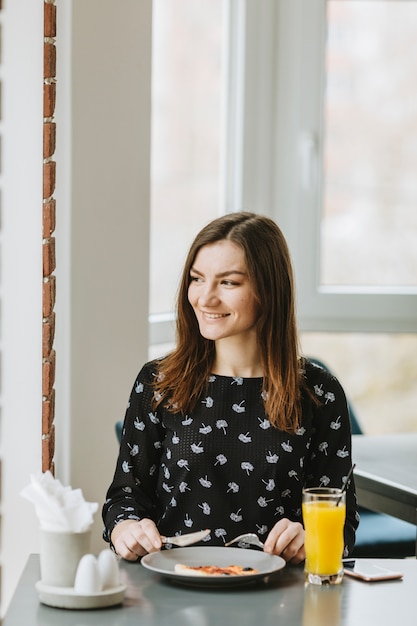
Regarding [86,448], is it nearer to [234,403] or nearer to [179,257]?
[234,403]

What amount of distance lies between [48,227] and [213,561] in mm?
1105

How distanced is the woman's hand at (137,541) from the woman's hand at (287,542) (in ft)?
0.59

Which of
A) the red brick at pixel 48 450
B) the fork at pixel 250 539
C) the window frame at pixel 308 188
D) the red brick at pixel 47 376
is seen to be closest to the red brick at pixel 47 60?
the red brick at pixel 47 376

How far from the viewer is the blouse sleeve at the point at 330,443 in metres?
1.95

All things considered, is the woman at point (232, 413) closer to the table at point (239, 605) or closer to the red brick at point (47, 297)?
the table at point (239, 605)

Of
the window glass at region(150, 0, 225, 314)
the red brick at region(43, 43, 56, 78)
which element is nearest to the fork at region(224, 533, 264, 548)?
the red brick at region(43, 43, 56, 78)

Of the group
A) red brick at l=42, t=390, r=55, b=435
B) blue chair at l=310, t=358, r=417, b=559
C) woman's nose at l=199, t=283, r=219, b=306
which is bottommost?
blue chair at l=310, t=358, r=417, b=559

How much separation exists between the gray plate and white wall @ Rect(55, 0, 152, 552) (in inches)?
39.0

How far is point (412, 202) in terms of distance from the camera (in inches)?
164

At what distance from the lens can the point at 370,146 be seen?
4129 millimetres

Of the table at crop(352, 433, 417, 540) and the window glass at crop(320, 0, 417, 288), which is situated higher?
the window glass at crop(320, 0, 417, 288)

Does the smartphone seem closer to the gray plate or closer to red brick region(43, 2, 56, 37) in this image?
the gray plate

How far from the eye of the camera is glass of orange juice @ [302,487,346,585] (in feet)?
5.29

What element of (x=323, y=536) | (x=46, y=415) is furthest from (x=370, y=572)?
(x=46, y=415)
